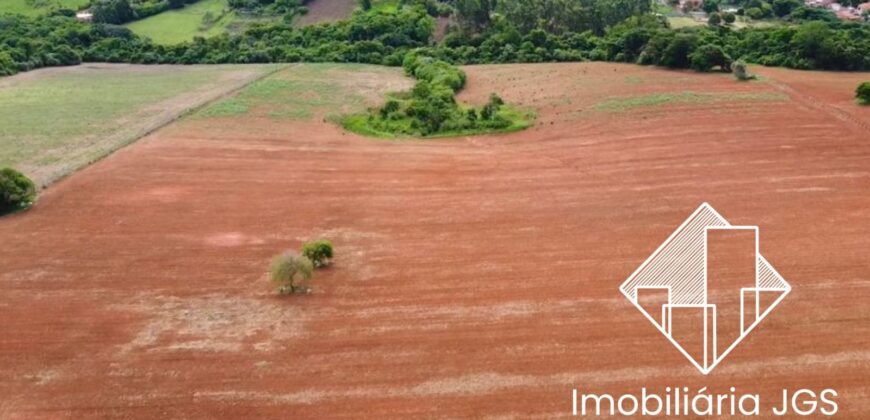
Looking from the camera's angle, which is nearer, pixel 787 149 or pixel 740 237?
pixel 740 237

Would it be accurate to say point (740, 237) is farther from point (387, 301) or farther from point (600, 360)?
point (387, 301)

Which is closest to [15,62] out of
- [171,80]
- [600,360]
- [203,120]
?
[171,80]

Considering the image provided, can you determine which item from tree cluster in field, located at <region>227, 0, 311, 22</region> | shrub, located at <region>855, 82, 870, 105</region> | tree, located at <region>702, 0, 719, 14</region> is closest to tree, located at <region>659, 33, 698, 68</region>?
shrub, located at <region>855, 82, 870, 105</region>

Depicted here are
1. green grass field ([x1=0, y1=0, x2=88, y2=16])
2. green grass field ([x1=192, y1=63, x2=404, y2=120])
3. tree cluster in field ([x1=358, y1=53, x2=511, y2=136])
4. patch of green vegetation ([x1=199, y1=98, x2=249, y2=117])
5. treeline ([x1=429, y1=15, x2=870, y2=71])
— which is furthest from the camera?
green grass field ([x1=0, y1=0, x2=88, y2=16])

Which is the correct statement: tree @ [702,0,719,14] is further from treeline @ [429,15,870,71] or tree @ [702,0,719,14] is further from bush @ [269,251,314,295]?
bush @ [269,251,314,295]

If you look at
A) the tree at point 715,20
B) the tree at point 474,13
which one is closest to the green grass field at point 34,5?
the tree at point 474,13

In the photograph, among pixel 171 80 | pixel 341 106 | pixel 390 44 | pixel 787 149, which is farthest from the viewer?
pixel 390 44

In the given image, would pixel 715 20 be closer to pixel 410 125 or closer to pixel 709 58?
pixel 709 58
